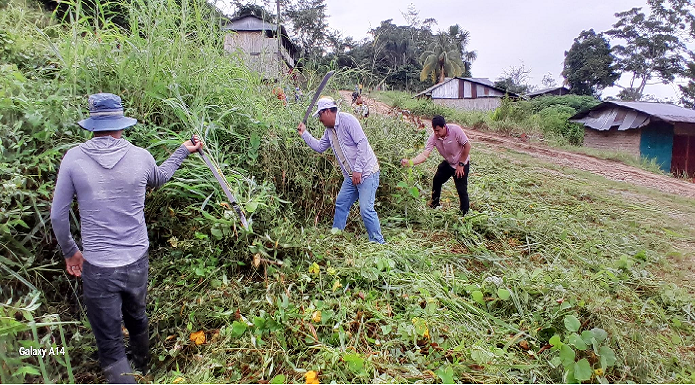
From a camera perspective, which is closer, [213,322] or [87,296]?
[87,296]

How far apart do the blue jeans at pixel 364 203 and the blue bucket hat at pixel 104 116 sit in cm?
202

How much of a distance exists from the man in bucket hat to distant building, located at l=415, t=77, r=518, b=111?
78.3 ft

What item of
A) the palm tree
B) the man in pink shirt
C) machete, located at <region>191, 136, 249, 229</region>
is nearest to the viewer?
machete, located at <region>191, 136, 249, 229</region>

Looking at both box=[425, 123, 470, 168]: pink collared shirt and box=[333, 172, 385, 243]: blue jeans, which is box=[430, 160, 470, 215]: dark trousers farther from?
box=[333, 172, 385, 243]: blue jeans

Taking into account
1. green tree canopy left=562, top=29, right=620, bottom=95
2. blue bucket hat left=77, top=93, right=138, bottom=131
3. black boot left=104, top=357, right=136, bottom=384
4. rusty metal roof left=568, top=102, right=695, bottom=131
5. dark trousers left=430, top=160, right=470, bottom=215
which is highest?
green tree canopy left=562, top=29, right=620, bottom=95

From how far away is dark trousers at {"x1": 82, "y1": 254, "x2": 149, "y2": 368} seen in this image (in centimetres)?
197

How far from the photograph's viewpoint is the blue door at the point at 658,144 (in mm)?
13055

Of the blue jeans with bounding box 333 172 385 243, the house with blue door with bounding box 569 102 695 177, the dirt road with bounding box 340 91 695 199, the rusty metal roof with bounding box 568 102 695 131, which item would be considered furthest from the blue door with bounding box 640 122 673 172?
the blue jeans with bounding box 333 172 385 243

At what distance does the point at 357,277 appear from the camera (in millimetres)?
2781

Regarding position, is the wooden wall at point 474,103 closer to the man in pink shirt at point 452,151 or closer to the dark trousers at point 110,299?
the man in pink shirt at point 452,151

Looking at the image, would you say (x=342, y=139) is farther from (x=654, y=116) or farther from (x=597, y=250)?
(x=654, y=116)

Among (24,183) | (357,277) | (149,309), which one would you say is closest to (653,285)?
Result: (357,277)

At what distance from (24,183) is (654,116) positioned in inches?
646
